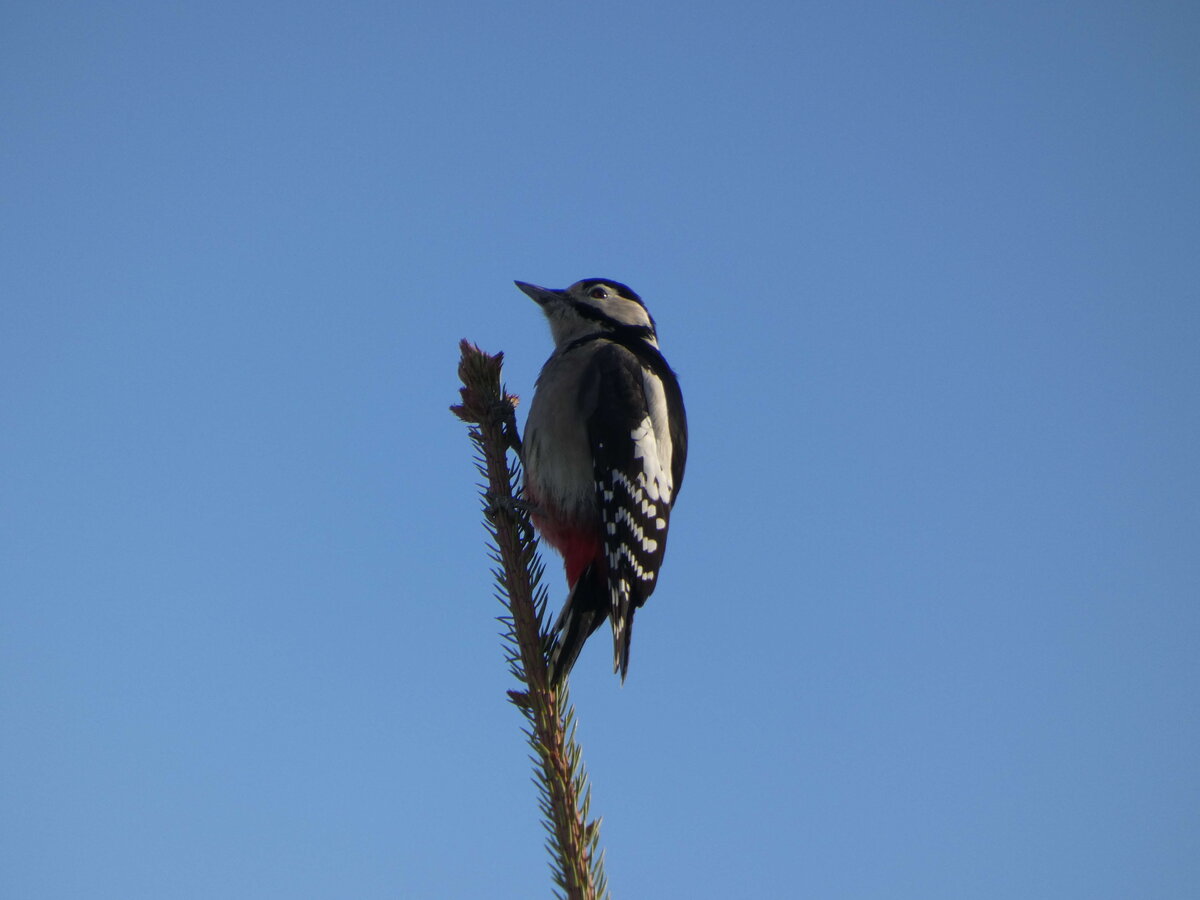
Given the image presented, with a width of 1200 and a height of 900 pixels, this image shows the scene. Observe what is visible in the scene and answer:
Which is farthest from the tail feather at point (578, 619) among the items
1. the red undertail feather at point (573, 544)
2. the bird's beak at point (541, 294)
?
the bird's beak at point (541, 294)

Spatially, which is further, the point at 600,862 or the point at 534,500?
the point at 534,500

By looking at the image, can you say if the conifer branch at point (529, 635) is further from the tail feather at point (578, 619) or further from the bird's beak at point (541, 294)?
the bird's beak at point (541, 294)

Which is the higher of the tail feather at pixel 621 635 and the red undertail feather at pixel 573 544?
the red undertail feather at pixel 573 544

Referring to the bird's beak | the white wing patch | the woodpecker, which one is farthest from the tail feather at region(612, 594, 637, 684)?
the bird's beak

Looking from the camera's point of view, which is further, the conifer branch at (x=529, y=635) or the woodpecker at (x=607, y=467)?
the woodpecker at (x=607, y=467)

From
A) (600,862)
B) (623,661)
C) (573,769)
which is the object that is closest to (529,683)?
(573,769)

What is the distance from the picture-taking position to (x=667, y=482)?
4141 millimetres

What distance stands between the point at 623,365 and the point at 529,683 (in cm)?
202

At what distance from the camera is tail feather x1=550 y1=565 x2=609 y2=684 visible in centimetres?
268

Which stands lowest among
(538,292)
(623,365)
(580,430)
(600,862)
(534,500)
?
(600,862)

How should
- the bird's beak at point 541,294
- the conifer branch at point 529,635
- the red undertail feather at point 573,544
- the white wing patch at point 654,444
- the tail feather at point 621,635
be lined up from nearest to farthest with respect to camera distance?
the conifer branch at point 529,635
the tail feather at point 621,635
the red undertail feather at point 573,544
the white wing patch at point 654,444
the bird's beak at point 541,294

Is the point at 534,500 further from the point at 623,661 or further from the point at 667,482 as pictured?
the point at 623,661

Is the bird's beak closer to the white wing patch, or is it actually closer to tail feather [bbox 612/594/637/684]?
the white wing patch

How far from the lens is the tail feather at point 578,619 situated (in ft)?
8.80
